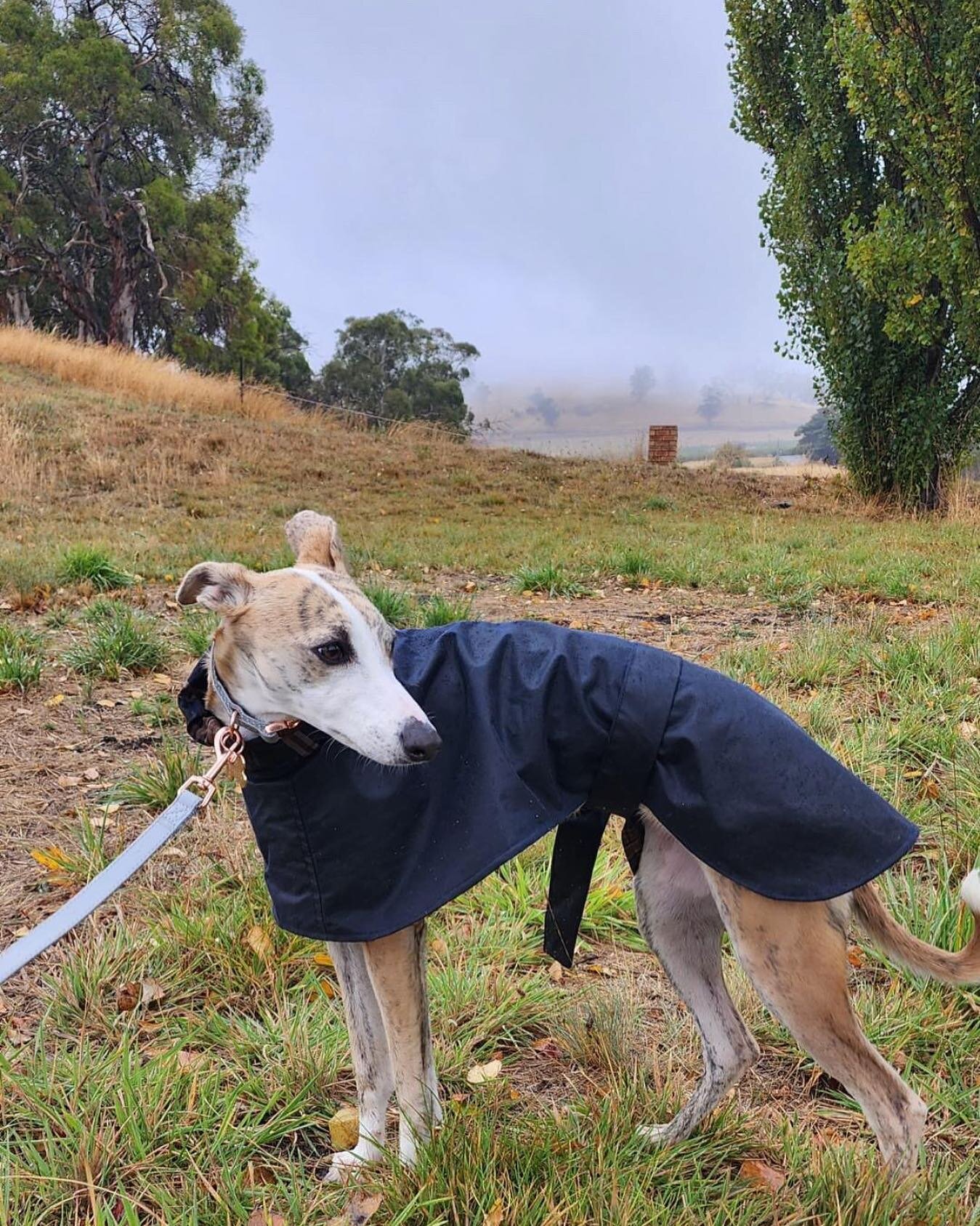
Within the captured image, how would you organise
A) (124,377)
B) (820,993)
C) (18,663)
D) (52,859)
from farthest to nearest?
(124,377)
(18,663)
(52,859)
(820,993)

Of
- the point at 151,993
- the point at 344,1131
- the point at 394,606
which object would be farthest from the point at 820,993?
the point at 394,606

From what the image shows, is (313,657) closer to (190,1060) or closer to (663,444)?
(190,1060)

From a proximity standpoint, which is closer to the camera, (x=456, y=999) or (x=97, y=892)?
(x=97, y=892)

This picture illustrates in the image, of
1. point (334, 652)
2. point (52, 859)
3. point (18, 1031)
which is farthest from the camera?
point (52, 859)

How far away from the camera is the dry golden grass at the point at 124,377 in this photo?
60.8 ft

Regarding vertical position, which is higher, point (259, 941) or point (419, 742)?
point (419, 742)

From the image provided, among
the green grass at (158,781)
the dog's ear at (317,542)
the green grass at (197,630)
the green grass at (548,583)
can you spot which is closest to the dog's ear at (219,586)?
the dog's ear at (317,542)

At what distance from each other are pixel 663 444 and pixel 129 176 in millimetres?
22586

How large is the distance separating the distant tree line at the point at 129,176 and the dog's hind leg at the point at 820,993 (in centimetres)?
2847

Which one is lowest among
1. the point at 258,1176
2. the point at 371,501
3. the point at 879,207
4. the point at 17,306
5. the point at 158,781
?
the point at 258,1176

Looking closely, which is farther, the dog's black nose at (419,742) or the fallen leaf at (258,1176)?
the fallen leaf at (258,1176)

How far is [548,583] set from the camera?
7680 mm

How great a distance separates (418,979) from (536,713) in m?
0.72

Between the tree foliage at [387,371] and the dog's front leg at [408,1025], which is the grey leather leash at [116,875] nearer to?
the dog's front leg at [408,1025]
